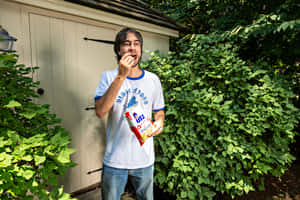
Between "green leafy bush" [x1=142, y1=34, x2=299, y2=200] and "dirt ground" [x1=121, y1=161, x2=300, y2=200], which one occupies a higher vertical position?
"green leafy bush" [x1=142, y1=34, x2=299, y2=200]

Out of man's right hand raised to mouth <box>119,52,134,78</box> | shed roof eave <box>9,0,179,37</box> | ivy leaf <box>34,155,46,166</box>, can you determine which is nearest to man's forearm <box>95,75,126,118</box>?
man's right hand raised to mouth <box>119,52,134,78</box>

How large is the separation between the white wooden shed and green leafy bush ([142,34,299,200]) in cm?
99

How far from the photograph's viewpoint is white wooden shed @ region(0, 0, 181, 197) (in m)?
2.51

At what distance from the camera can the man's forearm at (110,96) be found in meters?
1.40

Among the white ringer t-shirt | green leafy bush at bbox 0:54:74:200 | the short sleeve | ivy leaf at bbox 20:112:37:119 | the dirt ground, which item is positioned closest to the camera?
green leafy bush at bbox 0:54:74:200

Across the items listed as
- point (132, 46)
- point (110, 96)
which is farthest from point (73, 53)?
point (110, 96)

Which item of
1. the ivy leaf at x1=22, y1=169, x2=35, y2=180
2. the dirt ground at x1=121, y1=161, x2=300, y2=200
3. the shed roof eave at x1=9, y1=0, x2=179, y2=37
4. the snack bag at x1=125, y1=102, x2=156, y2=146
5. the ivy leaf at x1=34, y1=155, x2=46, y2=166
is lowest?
the dirt ground at x1=121, y1=161, x2=300, y2=200

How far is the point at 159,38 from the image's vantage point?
4.50m

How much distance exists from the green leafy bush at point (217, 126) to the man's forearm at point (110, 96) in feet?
4.95

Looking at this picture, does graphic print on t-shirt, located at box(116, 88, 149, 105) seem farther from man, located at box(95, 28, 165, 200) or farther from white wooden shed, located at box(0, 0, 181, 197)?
white wooden shed, located at box(0, 0, 181, 197)

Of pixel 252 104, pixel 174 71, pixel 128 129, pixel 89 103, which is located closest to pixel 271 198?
pixel 252 104

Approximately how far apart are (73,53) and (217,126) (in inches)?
99.2

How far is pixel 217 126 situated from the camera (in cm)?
306

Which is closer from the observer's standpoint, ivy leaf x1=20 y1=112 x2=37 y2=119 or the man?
ivy leaf x1=20 y1=112 x2=37 y2=119
